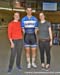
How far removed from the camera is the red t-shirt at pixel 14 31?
9969mm

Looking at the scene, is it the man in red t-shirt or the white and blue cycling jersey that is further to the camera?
the white and blue cycling jersey

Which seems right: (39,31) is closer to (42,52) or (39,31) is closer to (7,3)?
(42,52)

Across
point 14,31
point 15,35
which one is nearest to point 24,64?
point 15,35

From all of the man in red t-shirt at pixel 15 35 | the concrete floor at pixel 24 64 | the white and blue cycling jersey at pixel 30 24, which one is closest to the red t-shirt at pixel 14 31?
the man in red t-shirt at pixel 15 35

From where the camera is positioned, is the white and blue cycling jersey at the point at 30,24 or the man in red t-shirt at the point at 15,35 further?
the white and blue cycling jersey at the point at 30,24

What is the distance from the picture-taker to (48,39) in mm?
10164

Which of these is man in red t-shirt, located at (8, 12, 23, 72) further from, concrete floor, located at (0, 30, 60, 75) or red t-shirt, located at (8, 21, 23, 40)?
concrete floor, located at (0, 30, 60, 75)

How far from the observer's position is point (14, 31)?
32.7ft

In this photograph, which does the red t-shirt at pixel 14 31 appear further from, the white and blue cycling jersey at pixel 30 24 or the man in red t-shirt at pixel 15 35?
the white and blue cycling jersey at pixel 30 24

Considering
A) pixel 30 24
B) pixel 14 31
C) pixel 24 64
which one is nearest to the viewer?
pixel 14 31

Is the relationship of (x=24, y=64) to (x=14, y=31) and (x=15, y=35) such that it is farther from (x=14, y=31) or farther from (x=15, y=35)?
(x=14, y=31)

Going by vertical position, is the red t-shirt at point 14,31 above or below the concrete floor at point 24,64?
above

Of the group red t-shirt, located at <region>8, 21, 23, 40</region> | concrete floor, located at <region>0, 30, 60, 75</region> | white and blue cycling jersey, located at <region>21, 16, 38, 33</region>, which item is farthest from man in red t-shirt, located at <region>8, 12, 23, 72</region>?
concrete floor, located at <region>0, 30, 60, 75</region>

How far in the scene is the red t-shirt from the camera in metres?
9.97
